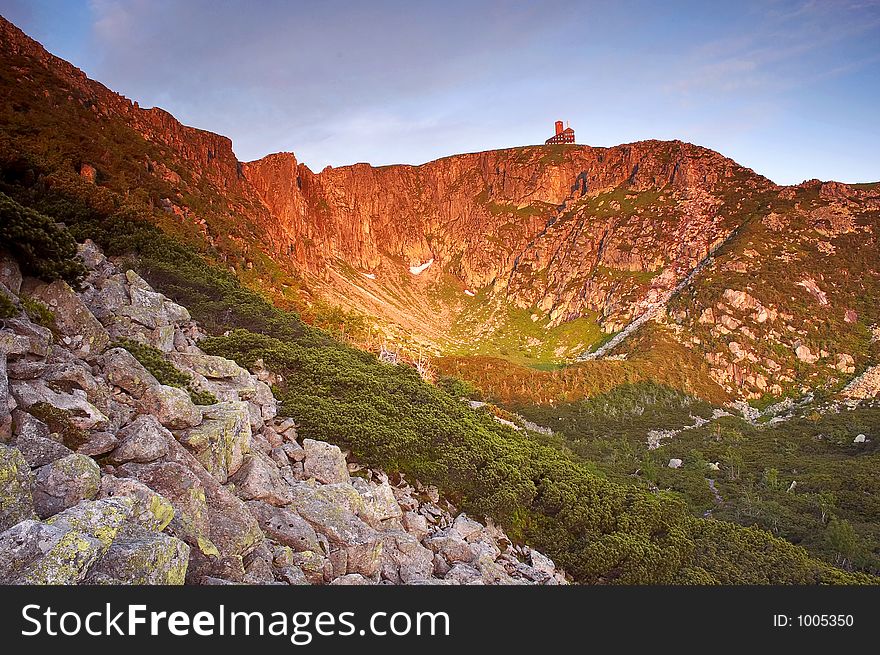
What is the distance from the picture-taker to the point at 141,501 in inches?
452

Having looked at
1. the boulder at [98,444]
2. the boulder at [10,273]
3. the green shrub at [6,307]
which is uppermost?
the boulder at [10,273]

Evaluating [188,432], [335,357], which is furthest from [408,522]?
[335,357]

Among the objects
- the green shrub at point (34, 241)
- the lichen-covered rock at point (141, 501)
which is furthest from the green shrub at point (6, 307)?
the lichen-covered rock at point (141, 501)

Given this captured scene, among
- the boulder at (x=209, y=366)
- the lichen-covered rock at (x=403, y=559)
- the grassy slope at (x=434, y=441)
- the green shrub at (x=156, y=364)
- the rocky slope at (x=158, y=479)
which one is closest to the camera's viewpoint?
the rocky slope at (x=158, y=479)

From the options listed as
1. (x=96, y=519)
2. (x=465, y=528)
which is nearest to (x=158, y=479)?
(x=96, y=519)

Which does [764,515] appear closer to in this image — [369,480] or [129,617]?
[369,480]

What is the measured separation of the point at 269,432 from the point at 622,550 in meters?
22.6

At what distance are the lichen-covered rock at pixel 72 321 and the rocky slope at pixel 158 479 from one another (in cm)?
5

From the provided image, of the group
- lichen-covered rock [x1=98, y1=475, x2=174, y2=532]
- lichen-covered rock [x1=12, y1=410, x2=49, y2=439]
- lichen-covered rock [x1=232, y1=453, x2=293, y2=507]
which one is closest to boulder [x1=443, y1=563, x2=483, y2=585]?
lichen-covered rock [x1=232, y1=453, x2=293, y2=507]

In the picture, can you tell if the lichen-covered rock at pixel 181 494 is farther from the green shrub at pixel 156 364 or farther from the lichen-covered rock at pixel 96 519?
the green shrub at pixel 156 364

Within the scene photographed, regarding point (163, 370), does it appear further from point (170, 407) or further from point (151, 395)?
point (170, 407)

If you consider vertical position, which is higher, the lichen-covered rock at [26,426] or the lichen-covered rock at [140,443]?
the lichen-covered rock at [26,426]

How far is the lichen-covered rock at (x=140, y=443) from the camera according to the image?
43.2ft

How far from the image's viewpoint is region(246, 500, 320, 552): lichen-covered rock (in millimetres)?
15375
